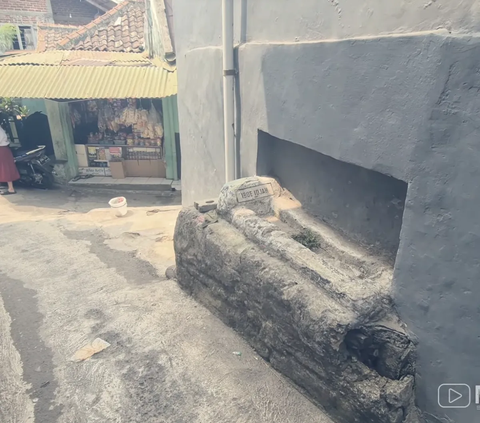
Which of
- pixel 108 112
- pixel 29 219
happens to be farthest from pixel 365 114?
pixel 108 112

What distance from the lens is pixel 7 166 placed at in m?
10.6

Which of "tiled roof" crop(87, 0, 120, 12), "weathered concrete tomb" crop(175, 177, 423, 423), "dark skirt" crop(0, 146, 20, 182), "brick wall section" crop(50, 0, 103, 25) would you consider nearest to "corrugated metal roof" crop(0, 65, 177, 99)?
"dark skirt" crop(0, 146, 20, 182)

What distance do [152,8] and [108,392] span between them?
10100 millimetres

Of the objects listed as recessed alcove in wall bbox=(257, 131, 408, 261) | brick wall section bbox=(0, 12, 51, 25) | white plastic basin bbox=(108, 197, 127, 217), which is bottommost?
white plastic basin bbox=(108, 197, 127, 217)

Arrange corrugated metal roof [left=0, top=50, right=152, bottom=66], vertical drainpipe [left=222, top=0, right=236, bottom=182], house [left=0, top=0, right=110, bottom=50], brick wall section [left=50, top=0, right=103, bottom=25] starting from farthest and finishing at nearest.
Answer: brick wall section [left=50, top=0, right=103, bottom=25] → house [left=0, top=0, right=110, bottom=50] → corrugated metal roof [left=0, top=50, right=152, bottom=66] → vertical drainpipe [left=222, top=0, right=236, bottom=182]

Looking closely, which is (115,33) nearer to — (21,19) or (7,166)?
(7,166)

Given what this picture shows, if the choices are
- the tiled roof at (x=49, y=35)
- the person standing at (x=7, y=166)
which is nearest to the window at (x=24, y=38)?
the tiled roof at (x=49, y=35)

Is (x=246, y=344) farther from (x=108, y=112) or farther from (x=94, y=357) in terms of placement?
(x=108, y=112)

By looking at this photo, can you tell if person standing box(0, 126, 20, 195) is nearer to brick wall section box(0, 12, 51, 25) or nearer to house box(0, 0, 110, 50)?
house box(0, 0, 110, 50)

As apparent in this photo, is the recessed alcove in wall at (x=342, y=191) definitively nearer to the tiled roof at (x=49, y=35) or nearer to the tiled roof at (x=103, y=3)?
the tiled roof at (x=49, y=35)

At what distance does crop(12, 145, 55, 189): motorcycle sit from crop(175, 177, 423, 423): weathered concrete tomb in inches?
320

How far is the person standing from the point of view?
10359 millimetres

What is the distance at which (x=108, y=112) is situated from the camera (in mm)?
11273

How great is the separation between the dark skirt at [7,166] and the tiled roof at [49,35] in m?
3.48
